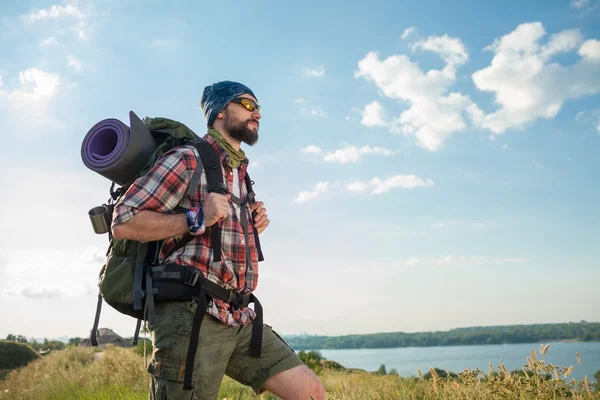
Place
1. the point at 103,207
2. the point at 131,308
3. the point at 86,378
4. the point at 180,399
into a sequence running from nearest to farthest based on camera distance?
the point at 180,399 < the point at 131,308 < the point at 103,207 < the point at 86,378

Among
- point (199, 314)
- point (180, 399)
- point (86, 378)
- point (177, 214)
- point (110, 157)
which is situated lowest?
point (86, 378)

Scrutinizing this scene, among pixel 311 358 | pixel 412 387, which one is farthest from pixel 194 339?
pixel 311 358

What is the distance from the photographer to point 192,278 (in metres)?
3.14

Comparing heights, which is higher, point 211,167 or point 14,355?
point 211,167

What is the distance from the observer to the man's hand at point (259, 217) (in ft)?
12.6

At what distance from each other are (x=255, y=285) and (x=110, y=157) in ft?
3.96

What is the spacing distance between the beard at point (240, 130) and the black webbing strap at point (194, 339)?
1.23 metres

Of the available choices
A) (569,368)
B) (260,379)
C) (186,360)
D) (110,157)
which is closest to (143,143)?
(110,157)

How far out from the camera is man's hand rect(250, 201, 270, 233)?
151 inches

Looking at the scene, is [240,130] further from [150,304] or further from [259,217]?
[150,304]

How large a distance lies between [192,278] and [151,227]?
0.38 m

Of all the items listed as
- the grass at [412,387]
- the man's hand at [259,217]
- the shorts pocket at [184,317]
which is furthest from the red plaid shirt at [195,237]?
the grass at [412,387]

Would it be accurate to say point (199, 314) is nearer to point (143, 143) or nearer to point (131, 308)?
point (131, 308)

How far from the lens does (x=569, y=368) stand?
3.34 meters
